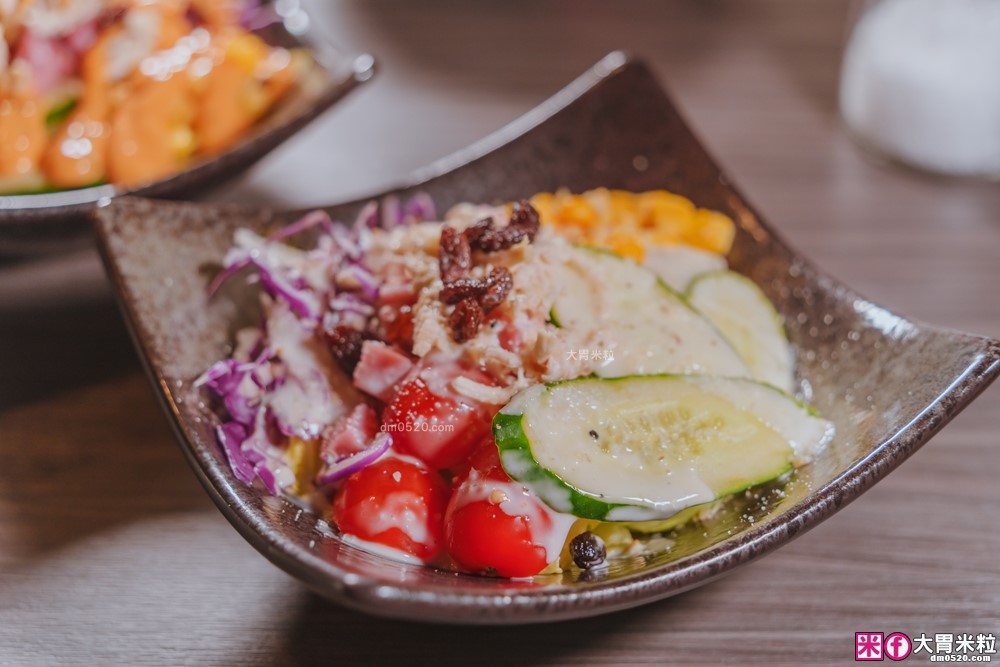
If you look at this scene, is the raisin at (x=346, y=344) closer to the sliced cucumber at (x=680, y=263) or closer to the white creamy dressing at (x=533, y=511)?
the white creamy dressing at (x=533, y=511)

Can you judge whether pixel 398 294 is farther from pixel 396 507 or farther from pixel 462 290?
pixel 396 507

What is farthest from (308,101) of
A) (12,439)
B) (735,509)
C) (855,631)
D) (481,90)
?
(855,631)

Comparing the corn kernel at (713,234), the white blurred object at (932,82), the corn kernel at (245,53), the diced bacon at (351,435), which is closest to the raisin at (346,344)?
the diced bacon at (351,435)

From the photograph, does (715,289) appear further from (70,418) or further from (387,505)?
(70,418)

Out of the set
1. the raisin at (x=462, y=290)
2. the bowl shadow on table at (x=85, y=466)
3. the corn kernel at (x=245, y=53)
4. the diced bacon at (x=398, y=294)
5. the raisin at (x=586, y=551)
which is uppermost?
the corn kernel at (x=245, y=53)

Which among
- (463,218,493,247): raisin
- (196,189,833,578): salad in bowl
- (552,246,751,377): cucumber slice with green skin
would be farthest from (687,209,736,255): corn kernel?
(463,218,493,247): raisin

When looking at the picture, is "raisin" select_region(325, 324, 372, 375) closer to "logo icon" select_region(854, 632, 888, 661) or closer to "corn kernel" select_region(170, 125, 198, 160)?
"logo icon" select_region(854, 632, 888, 661)
